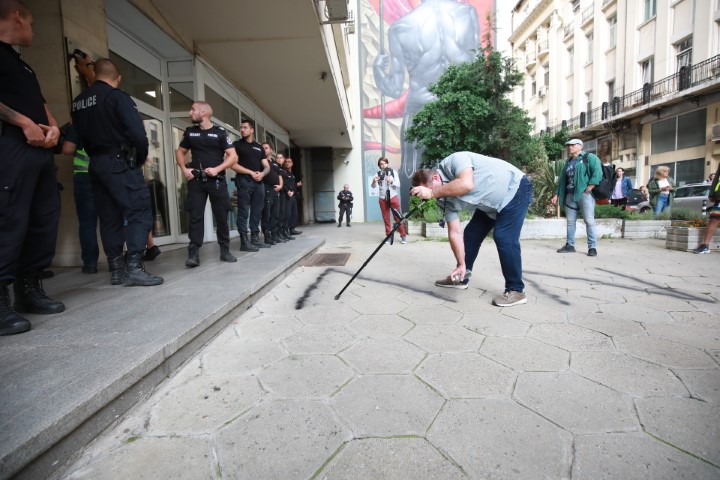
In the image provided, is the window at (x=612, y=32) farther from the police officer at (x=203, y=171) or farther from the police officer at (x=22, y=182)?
the police officer at (x=22, y=182)

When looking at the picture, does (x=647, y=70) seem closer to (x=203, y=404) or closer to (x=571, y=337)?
(x=571, y=337)

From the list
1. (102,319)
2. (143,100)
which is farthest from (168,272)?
(143,100)

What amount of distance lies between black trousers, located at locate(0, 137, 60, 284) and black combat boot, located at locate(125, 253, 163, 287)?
728mm

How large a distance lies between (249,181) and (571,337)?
14.1 ft

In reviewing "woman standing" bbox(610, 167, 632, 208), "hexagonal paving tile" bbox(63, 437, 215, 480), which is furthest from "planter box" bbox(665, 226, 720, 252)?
"hexagonal paving tile" bbox(63, 437, 215, 480)

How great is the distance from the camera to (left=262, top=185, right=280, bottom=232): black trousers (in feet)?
19.2

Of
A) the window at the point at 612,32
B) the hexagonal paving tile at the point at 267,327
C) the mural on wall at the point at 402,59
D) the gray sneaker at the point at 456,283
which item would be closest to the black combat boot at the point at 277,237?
the gray sneaker at the point at 456,283

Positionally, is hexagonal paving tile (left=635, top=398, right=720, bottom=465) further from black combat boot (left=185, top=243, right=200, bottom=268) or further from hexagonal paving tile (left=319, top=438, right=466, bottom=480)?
black combat boot (left=185, top=243, right=200, bottom=268)

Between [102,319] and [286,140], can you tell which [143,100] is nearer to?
[102,319]

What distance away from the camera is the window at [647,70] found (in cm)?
1762

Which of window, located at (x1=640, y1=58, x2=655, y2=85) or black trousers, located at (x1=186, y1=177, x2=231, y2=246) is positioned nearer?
black trousers, located at (x1=186, y1=177, x2=231, y2=246)

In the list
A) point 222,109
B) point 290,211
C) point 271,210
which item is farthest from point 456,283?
point 222,109

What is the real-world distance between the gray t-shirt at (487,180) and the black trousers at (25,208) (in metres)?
2.75

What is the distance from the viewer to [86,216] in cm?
379
